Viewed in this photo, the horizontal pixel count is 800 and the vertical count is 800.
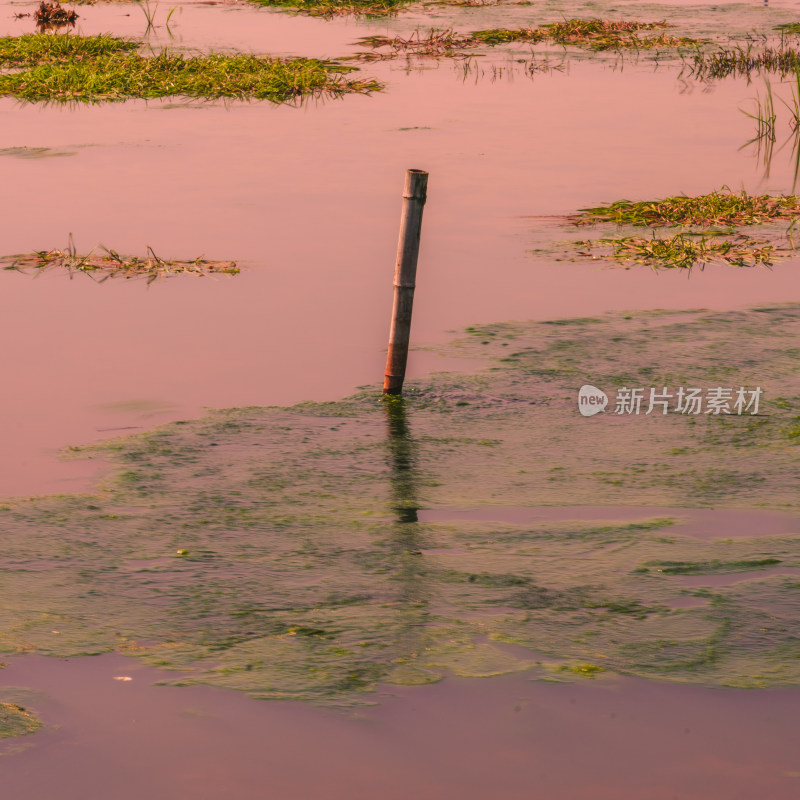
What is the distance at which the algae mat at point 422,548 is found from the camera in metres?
5.08

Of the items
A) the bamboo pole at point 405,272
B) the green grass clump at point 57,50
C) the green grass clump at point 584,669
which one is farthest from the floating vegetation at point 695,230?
the green grass clump at point 57,50

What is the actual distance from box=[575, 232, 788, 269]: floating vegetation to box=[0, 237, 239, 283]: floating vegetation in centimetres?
365

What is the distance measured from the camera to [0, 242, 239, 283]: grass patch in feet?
37.1

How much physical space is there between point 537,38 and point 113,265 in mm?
16462

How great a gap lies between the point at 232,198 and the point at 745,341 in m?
6.92

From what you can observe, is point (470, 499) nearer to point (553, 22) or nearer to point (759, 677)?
point (759, 677)

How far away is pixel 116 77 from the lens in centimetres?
2023

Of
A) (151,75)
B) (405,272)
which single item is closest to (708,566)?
(405,272)

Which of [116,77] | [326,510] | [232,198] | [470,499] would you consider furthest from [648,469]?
[116,77]

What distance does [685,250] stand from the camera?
11.5 meters

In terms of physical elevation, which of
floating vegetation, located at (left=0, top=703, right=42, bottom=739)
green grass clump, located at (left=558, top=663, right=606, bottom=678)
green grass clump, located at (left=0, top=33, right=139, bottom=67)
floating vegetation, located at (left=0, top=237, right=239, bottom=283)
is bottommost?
floating vegetation, located at (left=0, top=703, right=42, bottom=739)

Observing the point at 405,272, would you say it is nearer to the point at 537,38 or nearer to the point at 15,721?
the point at 15,721

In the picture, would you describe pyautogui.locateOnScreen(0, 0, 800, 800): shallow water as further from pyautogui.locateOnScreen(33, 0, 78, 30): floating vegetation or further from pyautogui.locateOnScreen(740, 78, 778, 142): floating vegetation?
pyautogui.locateOnScreen(33, 0, 78, 30): floating vegetation

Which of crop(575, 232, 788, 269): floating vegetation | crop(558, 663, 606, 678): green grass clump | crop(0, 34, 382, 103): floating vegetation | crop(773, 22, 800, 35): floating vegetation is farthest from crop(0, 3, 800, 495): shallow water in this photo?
crop(773, 22, 800, 35): floating vegetation
